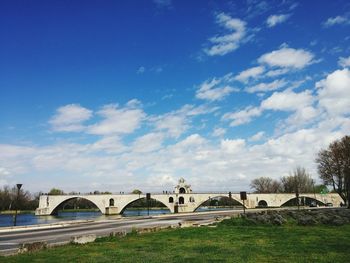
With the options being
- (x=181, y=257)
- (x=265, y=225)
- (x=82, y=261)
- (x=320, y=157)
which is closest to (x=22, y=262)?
(x=82, y=261)

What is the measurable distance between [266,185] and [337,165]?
241 feet

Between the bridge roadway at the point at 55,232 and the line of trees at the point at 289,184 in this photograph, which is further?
the line of trees at the point at 289,184

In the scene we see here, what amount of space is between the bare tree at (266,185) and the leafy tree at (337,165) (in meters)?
68.1

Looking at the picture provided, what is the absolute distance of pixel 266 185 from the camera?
121 m

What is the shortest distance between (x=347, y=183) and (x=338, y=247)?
4248 cm

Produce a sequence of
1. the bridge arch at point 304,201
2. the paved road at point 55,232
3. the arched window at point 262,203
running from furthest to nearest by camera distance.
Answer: the arched window at point 262,203 < the bridge arch at point 304,201 < the paved road at point 55,232

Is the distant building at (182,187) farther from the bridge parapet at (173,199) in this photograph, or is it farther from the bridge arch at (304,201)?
the bridge arch at (304,201)

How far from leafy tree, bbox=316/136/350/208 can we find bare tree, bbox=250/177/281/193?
68.1m

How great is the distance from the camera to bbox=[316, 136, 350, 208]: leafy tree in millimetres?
47938

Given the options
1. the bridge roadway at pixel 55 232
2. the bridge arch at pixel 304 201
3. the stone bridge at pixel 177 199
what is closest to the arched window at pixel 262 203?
the stone bridge at pixel 177 199

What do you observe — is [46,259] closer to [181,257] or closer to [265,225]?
[181,257]

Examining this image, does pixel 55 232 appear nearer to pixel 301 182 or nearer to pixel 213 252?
pixel 213 252

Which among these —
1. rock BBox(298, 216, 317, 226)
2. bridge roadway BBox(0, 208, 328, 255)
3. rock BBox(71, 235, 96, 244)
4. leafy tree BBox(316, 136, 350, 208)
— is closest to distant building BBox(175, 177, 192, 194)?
leafy tree BBox(316, 136, 350, 208)

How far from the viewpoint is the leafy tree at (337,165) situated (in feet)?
157
